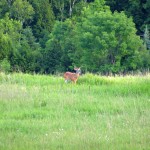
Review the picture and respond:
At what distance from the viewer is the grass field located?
9.40 m

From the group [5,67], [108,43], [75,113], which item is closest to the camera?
[75,113]

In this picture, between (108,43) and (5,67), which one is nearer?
(5,67)

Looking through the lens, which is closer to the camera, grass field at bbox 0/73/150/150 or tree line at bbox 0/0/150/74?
grass field at bbox 0/73/150/150

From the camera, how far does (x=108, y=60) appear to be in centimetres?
5088

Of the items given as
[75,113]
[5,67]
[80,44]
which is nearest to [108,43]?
[80,44]

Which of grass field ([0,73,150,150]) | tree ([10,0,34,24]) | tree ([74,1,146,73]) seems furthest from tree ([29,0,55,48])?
grass field ([0,73,150,150])

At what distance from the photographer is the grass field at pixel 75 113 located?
370 inches

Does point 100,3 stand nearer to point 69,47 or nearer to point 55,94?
point 69,47

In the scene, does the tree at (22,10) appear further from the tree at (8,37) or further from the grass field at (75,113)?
the grass field at (75,113)

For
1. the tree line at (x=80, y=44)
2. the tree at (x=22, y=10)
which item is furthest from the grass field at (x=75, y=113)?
the tree at (x=22, y=10)

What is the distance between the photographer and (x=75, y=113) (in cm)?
1197

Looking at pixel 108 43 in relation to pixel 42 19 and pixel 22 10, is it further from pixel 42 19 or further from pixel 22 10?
pixel 42 19

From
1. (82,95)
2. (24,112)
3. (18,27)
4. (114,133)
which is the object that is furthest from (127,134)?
(18,27)

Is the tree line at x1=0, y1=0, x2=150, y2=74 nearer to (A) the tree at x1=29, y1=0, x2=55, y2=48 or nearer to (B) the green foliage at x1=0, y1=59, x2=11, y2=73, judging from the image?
(B) the green foliage at x1=0, y1=59, x2=11, y2=73
